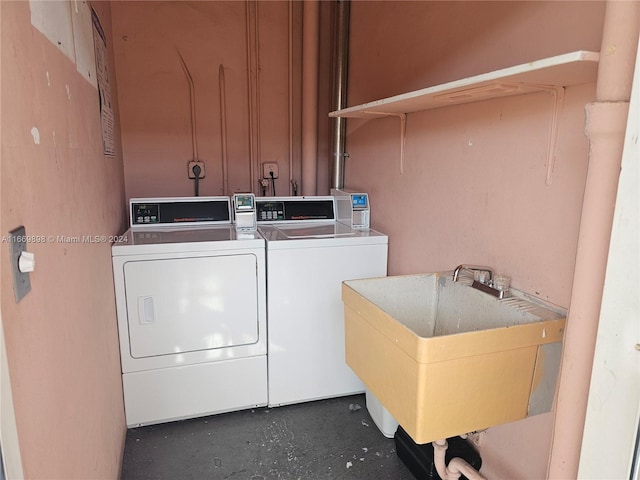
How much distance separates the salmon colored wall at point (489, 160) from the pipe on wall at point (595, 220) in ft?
1.00

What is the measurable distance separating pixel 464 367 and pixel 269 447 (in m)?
1.25

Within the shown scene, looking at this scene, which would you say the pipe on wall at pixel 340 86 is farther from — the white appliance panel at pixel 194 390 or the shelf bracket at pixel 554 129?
the shelf bracket at pixel 554 129

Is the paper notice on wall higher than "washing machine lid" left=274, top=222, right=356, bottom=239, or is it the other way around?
the paper notice on wall

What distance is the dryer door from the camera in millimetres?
1975

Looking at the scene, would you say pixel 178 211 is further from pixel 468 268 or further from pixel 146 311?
pixel 468 268

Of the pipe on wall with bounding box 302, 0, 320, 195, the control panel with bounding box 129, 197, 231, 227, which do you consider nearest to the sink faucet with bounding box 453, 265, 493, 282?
the control panel with bounding box 129, 197, 231, 227

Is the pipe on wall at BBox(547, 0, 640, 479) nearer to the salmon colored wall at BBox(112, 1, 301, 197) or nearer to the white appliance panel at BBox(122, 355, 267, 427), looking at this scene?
the white appliance panel at BBox(122, 355, 267, 427)

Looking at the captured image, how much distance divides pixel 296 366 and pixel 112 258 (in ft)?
3.52

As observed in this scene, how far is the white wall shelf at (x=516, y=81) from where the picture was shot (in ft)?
3.15

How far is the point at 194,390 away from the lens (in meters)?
2.12

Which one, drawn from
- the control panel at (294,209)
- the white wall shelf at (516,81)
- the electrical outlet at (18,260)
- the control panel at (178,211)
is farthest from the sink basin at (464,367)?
the control panel at (178,211)

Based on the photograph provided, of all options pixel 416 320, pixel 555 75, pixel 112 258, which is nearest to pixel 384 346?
pixel 416 320

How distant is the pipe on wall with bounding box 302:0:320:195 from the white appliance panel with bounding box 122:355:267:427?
137cm

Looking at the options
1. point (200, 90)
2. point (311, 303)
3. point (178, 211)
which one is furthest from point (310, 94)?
point (311, 303)
